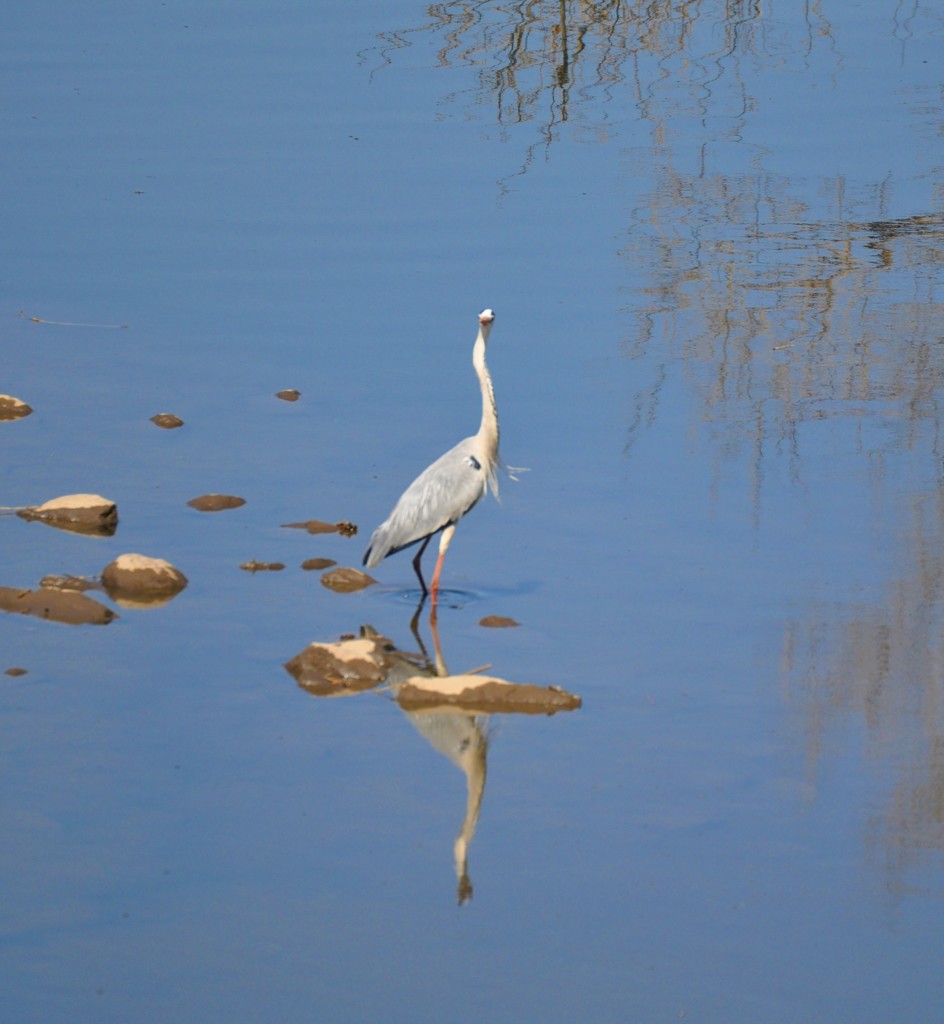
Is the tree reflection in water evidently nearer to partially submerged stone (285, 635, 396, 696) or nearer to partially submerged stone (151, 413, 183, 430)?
partially submerged stone (285, 635, 396, 696)

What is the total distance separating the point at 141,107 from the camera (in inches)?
696

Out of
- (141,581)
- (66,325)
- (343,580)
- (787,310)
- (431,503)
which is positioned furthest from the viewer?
(66,325)

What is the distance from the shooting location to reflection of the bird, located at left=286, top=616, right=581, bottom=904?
24.5 ft

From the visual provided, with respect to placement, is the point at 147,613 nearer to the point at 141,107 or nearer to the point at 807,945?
the point at 807,945

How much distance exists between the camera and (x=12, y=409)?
1138 cm

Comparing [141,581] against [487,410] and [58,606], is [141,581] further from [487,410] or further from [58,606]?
[487,410]

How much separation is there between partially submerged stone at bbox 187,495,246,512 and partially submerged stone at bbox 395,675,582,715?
2.64m

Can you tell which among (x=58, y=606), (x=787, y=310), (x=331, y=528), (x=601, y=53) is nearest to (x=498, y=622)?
(x=331, y=528)

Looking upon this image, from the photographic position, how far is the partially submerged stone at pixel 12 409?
11375 millimetres

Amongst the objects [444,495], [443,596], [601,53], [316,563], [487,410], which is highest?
[601,53]

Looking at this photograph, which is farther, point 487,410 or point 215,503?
point 215,503

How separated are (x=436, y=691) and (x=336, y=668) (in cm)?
52

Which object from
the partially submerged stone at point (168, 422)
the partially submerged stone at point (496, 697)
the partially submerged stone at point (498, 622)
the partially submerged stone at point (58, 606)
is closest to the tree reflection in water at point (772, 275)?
the partially submerged stone at point (496, 697)

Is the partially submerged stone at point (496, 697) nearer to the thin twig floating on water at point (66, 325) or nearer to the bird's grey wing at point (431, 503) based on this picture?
the bird's grey wing at point (431, 503)
